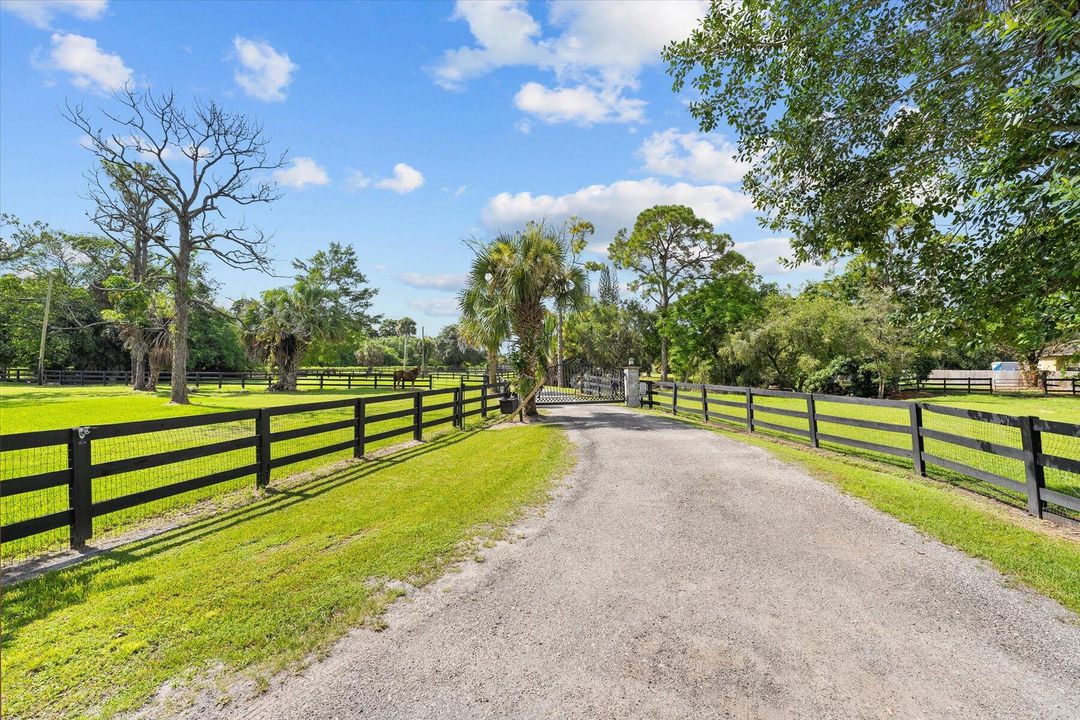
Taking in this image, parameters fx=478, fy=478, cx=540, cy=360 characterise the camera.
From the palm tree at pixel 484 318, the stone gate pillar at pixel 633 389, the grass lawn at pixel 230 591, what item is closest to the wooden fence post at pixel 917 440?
the grass lawn at pixel 230 591

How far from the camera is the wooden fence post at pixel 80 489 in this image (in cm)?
436

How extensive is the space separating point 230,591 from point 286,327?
31.6 meters

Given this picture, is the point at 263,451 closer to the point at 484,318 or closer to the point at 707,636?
the point at 707,636

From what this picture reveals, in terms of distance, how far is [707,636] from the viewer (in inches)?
117

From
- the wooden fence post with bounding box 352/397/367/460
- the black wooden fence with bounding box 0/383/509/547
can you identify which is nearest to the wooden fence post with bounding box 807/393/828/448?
the wooden fence post with bounding box 352/397/367/460

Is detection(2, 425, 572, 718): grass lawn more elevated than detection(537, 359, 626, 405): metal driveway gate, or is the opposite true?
detection(537, 359, 626, 405): metal driveway gate

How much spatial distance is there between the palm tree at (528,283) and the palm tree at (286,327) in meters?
20.3

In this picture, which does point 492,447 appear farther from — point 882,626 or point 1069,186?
point 1069,186

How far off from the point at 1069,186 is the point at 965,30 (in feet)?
8.38

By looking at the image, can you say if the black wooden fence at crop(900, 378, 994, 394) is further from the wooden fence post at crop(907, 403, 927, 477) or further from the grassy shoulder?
the grassy shoulder

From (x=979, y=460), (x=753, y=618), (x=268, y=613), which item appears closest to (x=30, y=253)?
(x=268, y=613)

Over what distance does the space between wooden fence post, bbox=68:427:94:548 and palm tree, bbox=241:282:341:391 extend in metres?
29.2

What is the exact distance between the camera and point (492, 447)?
9.68 m

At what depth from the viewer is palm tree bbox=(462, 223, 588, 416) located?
14727 millimetres
